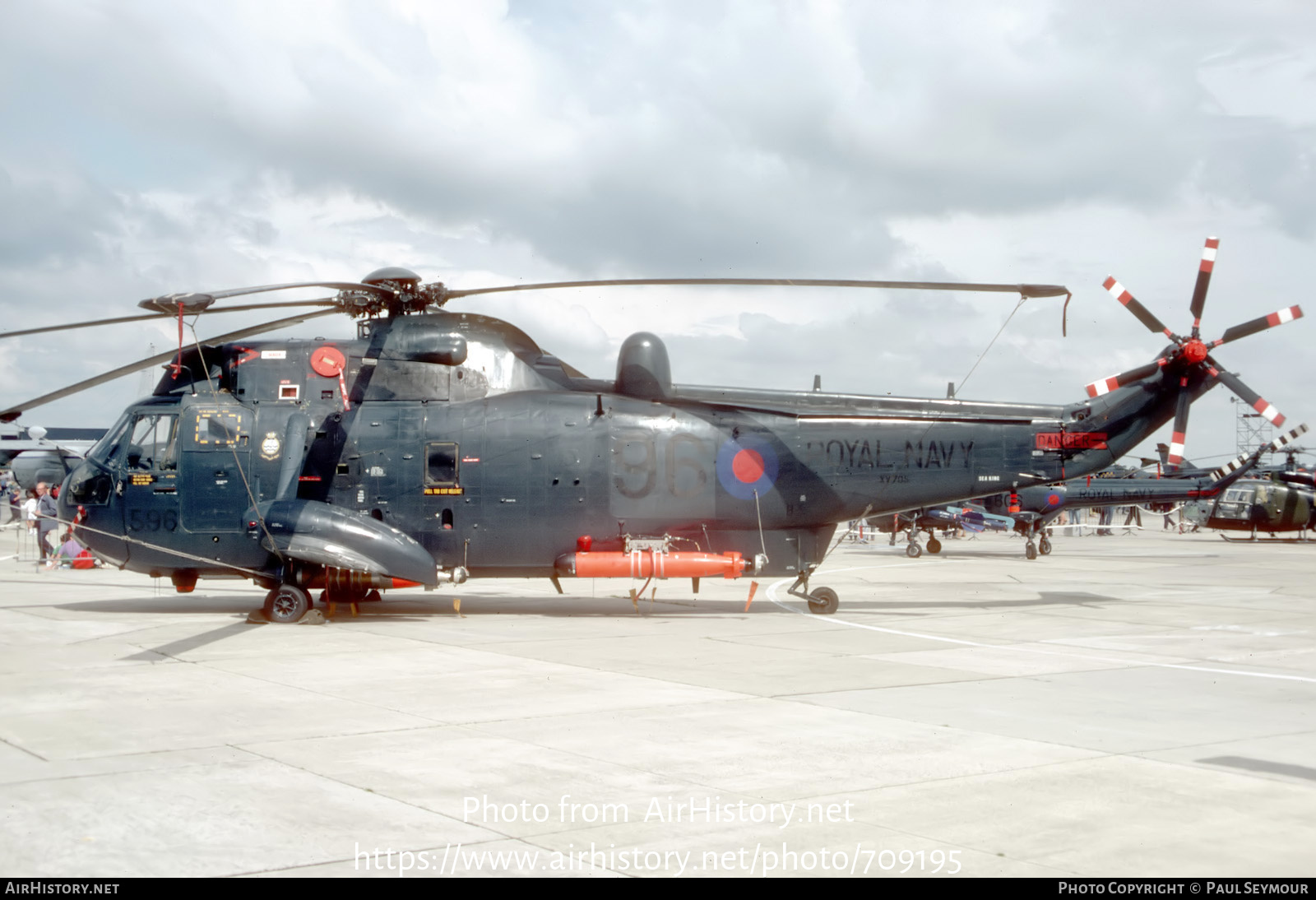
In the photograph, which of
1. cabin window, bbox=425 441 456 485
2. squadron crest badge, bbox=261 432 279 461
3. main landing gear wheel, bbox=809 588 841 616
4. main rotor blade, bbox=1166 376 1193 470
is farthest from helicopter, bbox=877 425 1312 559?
squadron crest badge, bbox=261 432 279 461

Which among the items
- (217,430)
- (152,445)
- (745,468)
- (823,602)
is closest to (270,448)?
(217,430)

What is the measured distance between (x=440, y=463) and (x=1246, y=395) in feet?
38.0

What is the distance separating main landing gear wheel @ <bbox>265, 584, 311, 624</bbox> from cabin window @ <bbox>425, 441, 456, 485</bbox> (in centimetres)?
233

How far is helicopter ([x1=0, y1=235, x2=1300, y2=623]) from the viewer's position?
15523mm

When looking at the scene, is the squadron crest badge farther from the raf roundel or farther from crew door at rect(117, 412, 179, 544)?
the raf roundel

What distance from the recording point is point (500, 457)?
1574cm

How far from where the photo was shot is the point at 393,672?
10734 mm

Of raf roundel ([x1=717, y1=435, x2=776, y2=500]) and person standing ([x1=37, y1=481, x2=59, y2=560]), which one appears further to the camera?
person standing ([x1=37, y1=481, x2=59, y2=560])

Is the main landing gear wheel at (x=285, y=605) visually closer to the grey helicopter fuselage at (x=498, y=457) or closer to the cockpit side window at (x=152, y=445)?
the grey helicopter fuselage at (x=498, y=457)

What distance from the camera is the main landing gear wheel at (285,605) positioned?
48.8 feet

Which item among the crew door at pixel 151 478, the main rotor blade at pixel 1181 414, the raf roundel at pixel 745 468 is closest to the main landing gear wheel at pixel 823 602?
the raf roundel at pixel 745 468

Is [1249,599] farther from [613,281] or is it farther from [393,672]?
[393,672]

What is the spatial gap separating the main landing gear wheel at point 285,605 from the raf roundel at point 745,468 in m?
6.03

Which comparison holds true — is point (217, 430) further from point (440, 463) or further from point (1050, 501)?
point (1050, 501)
